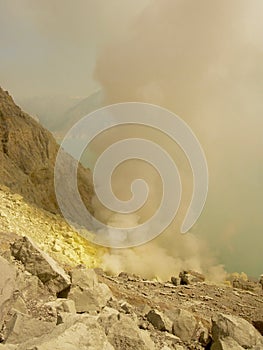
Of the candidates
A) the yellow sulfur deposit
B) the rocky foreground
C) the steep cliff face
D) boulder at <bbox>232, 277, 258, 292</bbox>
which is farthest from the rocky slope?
the steep cliff face

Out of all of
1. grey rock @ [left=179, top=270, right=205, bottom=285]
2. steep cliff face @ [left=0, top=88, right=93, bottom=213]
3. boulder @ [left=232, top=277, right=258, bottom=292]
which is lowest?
grey rock @ [left=179, top=270, right=205, bottom=285]

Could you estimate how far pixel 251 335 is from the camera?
7.78 meters

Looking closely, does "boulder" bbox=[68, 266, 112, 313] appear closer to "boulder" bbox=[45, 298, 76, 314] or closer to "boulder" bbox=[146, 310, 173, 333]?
"boulder" bbox=[45, 298, 76, 314]

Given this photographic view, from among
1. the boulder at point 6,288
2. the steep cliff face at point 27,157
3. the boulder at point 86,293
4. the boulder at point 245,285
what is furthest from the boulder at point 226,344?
the steep cliff face at point 27,157

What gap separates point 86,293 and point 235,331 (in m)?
3.37

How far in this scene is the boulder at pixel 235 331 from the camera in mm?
7602

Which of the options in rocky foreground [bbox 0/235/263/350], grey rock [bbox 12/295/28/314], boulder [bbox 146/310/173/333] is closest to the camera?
rocky foreground [bbox 0/235/263/350]

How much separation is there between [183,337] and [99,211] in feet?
93.8

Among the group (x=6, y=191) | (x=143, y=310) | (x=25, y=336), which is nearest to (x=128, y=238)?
(x=6, y=191)

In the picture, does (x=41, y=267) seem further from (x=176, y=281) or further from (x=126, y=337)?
(x=176, y=281)

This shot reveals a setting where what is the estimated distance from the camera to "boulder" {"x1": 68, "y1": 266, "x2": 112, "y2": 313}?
770cm

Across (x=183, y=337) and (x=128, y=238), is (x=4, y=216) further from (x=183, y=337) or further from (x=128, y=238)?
(x=128, y=238)

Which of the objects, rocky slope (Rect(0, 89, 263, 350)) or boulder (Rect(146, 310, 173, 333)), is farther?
boulder (Rect(146, 310, 173, 333))

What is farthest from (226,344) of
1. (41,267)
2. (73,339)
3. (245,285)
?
(245,285)
